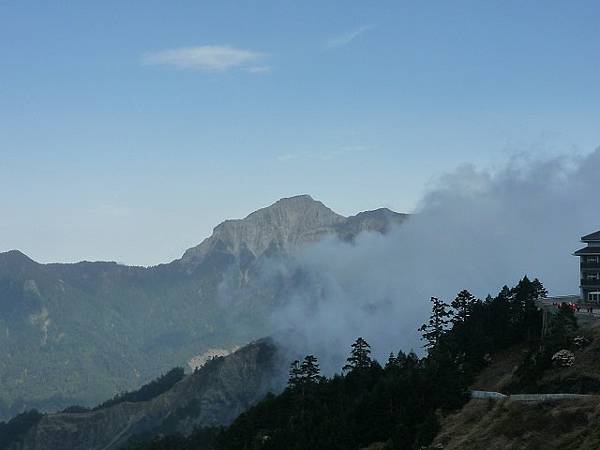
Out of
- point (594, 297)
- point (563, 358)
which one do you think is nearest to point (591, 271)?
point (594, 297)

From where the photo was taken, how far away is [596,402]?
71562 mm

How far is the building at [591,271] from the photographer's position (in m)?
109

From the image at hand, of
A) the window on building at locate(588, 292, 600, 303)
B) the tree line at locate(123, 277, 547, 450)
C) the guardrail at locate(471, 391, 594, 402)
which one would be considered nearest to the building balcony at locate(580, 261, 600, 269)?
the window on building at locate(588, 292, 600, 303)

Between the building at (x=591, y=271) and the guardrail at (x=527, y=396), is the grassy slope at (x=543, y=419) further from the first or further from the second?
the building at (x=591, y=271)

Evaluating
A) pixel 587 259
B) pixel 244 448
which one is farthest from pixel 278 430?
pixel 587 259

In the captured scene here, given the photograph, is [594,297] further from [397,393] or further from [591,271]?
[397,393]

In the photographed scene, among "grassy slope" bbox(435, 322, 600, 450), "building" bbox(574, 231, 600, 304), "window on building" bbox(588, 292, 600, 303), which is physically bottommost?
"grassy slope" bbox(435, 322, 600, 450)

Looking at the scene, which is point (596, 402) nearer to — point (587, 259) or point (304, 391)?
point (587, 259)

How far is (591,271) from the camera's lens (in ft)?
358

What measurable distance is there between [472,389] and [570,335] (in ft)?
40.3

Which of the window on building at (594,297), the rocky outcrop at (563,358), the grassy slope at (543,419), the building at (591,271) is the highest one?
the building at (591,271)

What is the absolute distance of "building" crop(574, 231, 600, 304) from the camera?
109 meters

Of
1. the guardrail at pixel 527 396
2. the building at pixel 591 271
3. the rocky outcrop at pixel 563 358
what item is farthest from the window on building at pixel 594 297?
the guardrail at pixel 527 396

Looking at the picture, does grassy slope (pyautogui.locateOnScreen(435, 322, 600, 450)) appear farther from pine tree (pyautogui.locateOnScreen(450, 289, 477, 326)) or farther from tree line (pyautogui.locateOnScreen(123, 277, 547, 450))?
pine tree (pyautogui.locateOnScreen(450, 289, 477, 326))
